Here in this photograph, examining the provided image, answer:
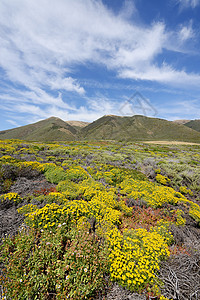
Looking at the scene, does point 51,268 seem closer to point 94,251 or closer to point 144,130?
point 94,251

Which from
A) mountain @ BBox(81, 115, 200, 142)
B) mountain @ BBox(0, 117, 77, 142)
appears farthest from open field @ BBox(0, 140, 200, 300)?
mountain @ BBox(0, 117, 77, 142)

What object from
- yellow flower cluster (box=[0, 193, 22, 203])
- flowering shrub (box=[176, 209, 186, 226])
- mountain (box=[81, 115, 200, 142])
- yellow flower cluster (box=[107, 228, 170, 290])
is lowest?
flowering shrub (box=[176, 209, 186, 226])

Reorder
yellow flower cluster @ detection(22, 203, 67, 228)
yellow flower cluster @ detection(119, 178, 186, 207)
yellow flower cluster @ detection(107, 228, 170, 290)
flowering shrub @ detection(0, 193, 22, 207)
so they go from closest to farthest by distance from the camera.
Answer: yellow flower cluster @ detection(107, 228, 170, 290) < yellow flower cluster @ detection(22, 203, 67, 228) < flowering shrub @ detection(0, 193, 22, 207) < yellow flower cluster @ detection(119, 178, 186, 207)

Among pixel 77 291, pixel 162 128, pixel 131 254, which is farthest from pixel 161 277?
pixel 162 128

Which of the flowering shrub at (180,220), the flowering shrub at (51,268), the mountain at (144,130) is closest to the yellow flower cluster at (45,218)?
the flowering shrub at (51,268)

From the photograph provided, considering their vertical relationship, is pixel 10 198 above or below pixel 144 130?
below

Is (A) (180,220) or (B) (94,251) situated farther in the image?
(A) (180,220)

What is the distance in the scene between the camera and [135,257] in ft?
10.7

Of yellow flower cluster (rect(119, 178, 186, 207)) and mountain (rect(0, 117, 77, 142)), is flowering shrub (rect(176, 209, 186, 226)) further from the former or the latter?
mountain (rect(0, 117, 77, 142))

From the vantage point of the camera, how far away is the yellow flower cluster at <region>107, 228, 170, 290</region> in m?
2.91

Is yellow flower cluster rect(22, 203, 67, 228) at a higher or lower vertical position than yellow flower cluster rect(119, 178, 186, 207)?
higher

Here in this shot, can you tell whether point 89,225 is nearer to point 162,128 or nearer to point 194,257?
point 194,257

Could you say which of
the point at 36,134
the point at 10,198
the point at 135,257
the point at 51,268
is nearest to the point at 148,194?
the point at 135,257

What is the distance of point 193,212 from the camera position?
19.1 ft
